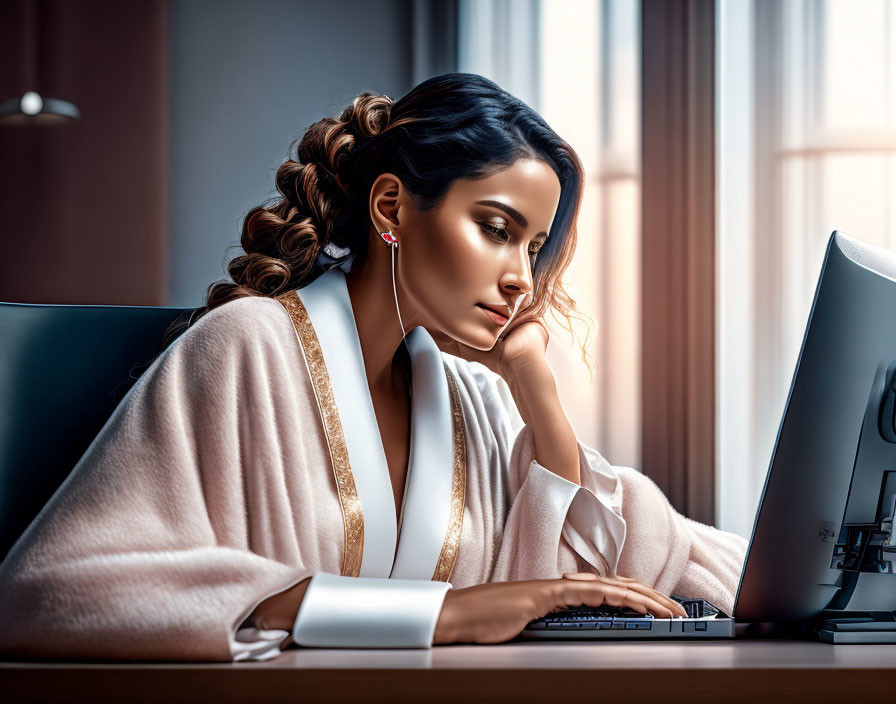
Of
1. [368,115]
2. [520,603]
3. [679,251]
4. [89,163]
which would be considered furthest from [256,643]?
[89,163]

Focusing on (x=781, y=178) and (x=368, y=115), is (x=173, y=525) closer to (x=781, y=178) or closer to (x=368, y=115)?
(x=368, y=115)

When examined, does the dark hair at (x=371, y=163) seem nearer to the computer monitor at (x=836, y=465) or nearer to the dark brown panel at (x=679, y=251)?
the computer monitor at (x=836, y=465)

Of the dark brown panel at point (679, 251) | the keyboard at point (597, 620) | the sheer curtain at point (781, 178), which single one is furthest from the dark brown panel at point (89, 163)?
the keyboard at point (597, 620)

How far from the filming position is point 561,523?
3.85 ft

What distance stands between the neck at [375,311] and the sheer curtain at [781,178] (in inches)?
73.9

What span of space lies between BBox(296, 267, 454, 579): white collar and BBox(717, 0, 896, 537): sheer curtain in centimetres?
186

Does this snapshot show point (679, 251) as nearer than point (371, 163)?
No

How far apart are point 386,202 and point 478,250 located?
0.54ft

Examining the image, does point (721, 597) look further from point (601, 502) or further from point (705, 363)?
point (705, 363)

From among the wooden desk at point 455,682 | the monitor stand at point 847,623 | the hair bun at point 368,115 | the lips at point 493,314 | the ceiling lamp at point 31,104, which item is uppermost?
the ceiling lamp at point 31,104

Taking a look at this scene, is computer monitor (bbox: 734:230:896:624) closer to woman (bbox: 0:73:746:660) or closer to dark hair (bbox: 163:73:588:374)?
woman (bbox: 0:73:746:660)

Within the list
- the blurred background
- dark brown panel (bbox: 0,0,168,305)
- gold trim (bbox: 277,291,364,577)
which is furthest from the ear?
dark brown panel (bbox: 0,0,168,305)

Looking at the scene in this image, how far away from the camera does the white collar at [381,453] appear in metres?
1.11

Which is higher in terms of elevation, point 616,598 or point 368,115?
point 368,115
